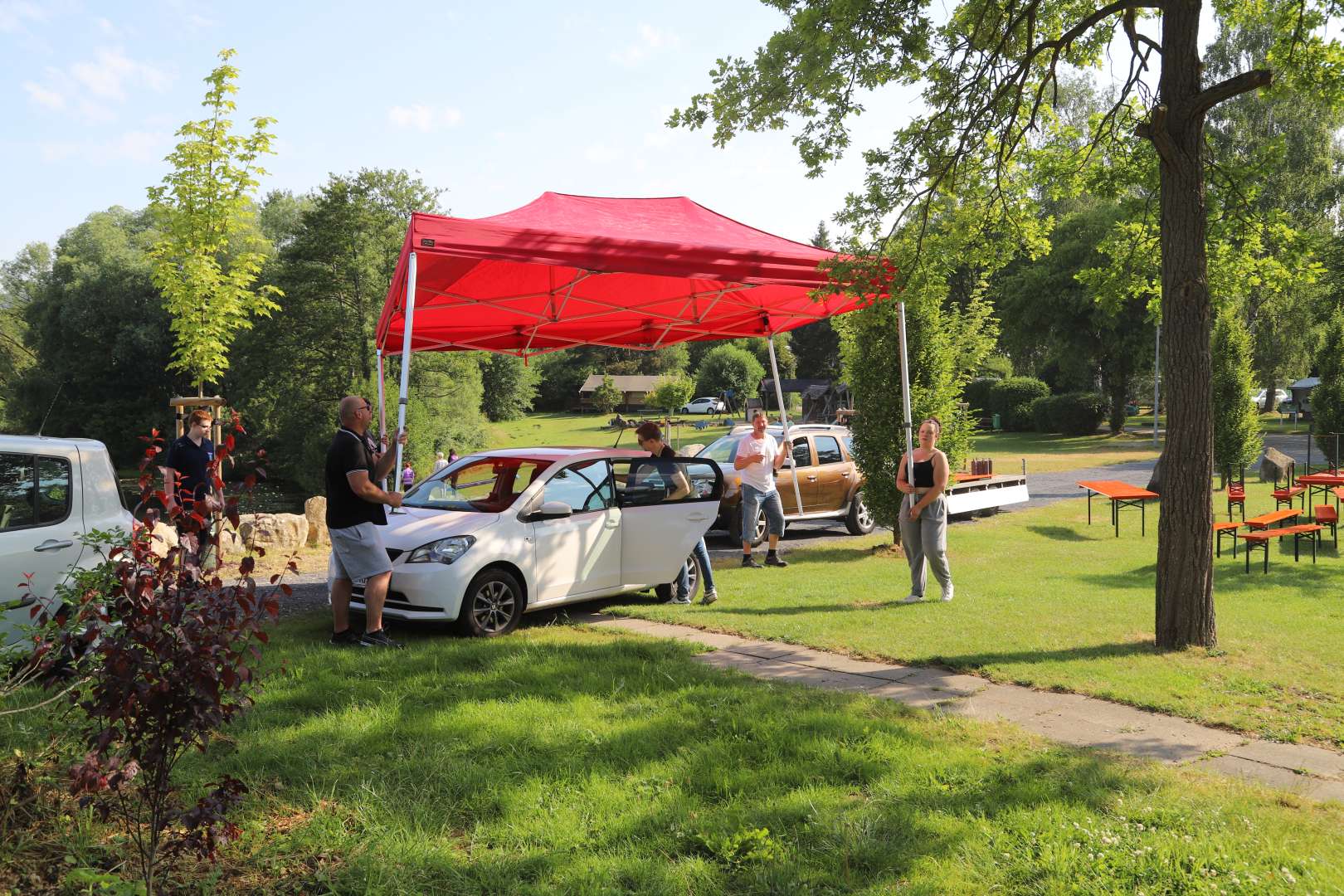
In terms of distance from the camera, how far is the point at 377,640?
7188 mm

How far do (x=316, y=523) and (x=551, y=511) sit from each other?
797 cm

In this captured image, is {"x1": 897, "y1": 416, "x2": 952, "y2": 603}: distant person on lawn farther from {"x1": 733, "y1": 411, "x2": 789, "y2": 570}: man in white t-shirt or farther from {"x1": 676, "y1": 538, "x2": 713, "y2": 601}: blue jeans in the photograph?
{"x1": 733, "y1": 411, "x2": 789, "y2": 570}: man in white t-shirt

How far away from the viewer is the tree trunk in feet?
23.4

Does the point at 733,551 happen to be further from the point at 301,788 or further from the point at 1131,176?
→ the point at 301,788

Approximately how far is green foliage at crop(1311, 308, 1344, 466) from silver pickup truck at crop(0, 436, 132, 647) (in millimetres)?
29033

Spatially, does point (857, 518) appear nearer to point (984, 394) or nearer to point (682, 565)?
point (682, 565)

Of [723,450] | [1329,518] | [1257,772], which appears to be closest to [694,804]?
[1257,772]

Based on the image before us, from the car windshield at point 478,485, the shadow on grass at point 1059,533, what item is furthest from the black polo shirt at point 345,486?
the shadow on grass at point 1059,533

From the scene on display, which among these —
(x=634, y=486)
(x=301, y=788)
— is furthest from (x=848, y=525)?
(x=301, y=788)

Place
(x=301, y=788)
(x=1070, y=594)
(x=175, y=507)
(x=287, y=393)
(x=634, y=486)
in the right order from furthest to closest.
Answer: (x=287, y=393) → (x=1070, y=594) → (x=634, y=486) → (x=301, y=788) → (x=175, y=507)

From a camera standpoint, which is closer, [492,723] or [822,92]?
[492,723]

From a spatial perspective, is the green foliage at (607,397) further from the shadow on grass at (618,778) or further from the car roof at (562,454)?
the shadow on grass at (618,778)

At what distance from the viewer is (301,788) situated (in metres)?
4.41

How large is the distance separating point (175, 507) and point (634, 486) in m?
5.93
